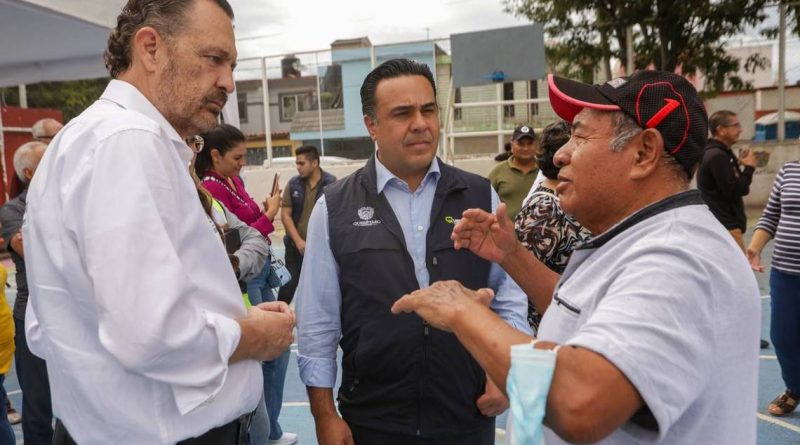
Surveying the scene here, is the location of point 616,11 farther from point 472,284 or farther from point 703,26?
point 472,284

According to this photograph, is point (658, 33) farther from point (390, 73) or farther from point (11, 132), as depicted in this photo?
point (11, 132)

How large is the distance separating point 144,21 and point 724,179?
18.1ft

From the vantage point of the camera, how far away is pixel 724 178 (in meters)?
5.74

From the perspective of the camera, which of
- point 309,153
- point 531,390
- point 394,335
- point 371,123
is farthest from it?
point 309,153

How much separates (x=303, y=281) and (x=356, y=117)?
58.3ft

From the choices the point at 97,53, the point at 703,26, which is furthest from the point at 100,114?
the point at 703,26

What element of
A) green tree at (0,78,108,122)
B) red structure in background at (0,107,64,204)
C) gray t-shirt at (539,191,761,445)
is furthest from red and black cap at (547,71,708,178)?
green tree at (0,78,108,122)

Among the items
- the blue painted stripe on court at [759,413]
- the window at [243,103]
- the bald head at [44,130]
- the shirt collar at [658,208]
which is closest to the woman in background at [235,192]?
the blue painted stripe on court at [759,413]

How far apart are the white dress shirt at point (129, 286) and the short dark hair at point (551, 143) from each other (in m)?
2.18

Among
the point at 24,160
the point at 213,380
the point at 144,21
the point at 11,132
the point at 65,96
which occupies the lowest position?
the point at 213,380

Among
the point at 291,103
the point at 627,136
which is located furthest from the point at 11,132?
the point at 291,103

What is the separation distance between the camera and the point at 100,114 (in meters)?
1.55

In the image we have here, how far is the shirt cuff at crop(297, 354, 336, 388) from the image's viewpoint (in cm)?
245

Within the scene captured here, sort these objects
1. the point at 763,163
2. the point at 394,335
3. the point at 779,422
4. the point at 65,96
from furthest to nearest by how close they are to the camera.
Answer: the point at 65,96, the point at 763,163, the point at 779,422, the point at 394,335
